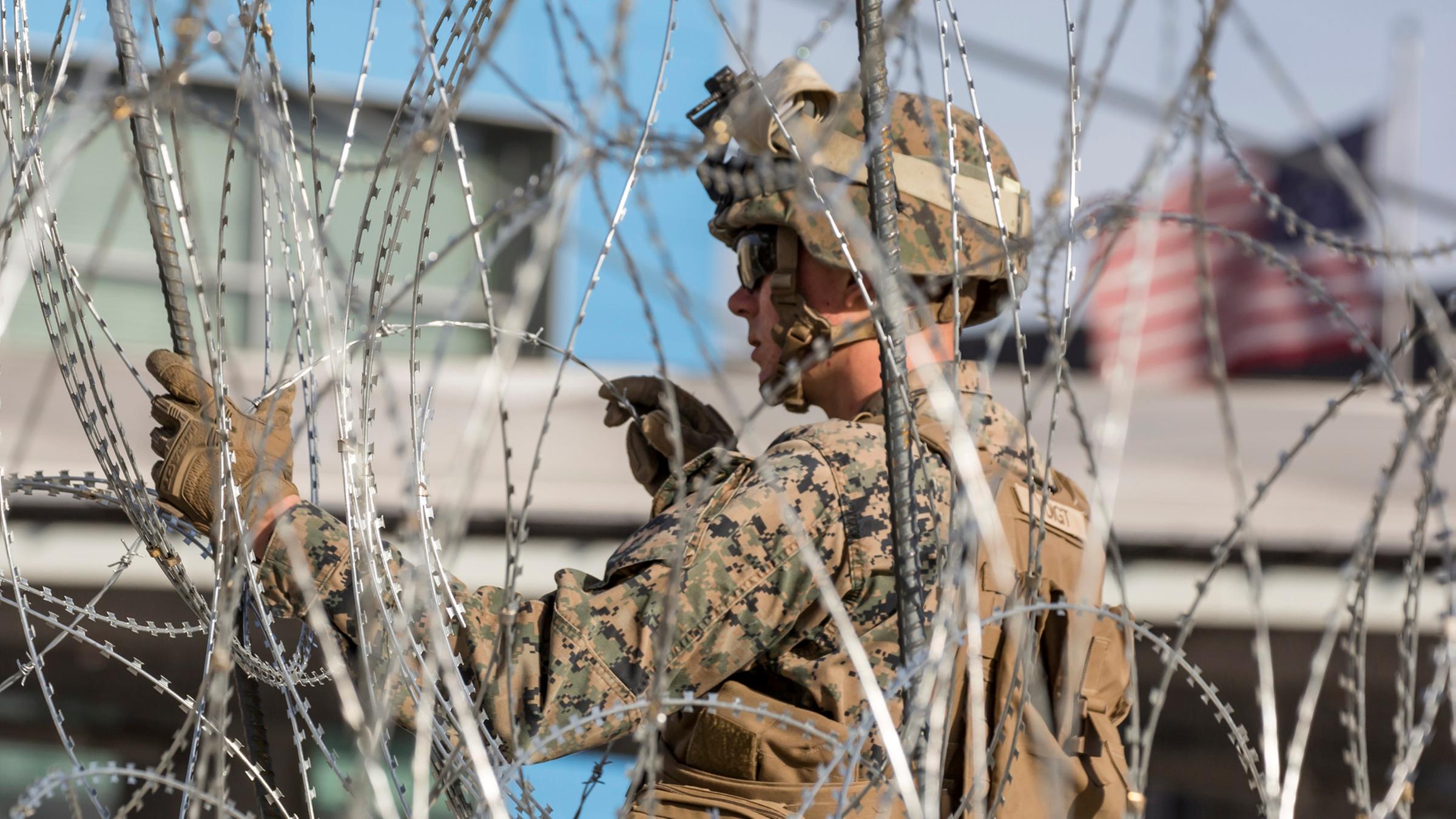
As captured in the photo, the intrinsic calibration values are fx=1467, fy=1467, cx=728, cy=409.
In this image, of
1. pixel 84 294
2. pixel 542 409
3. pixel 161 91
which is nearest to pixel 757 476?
pixel 84 294

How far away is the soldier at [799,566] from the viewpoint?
160 centimetres

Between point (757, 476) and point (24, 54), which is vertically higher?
point (24, 54)

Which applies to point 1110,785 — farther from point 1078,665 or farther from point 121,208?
point 121,208

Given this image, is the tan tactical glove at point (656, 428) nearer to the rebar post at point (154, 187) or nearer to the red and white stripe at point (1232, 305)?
the rebar post at point (154, 187)

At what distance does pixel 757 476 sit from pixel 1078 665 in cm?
46

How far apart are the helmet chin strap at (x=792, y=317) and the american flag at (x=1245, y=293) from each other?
27.1 feet

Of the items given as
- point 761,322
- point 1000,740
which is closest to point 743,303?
point 761,322

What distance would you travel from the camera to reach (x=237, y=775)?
4.32m

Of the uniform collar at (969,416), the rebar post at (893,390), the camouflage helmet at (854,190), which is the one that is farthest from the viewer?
the camouflage helmet at (854,190)

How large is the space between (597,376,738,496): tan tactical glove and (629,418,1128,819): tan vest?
0.40 meters

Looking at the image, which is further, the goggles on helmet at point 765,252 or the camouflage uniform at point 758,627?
the goggles on helmet at point 765,252

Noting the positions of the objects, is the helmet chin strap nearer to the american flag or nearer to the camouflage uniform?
the camouflage uniform

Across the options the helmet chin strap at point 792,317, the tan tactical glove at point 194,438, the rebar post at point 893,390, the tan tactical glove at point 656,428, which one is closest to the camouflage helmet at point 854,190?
the helmet chin strap at point 792,317

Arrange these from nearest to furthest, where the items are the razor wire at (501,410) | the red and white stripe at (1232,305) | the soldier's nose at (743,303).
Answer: the razor wire at (501,410), the soldier's nose at (743,303), the red and white stripe at (1232,305)
